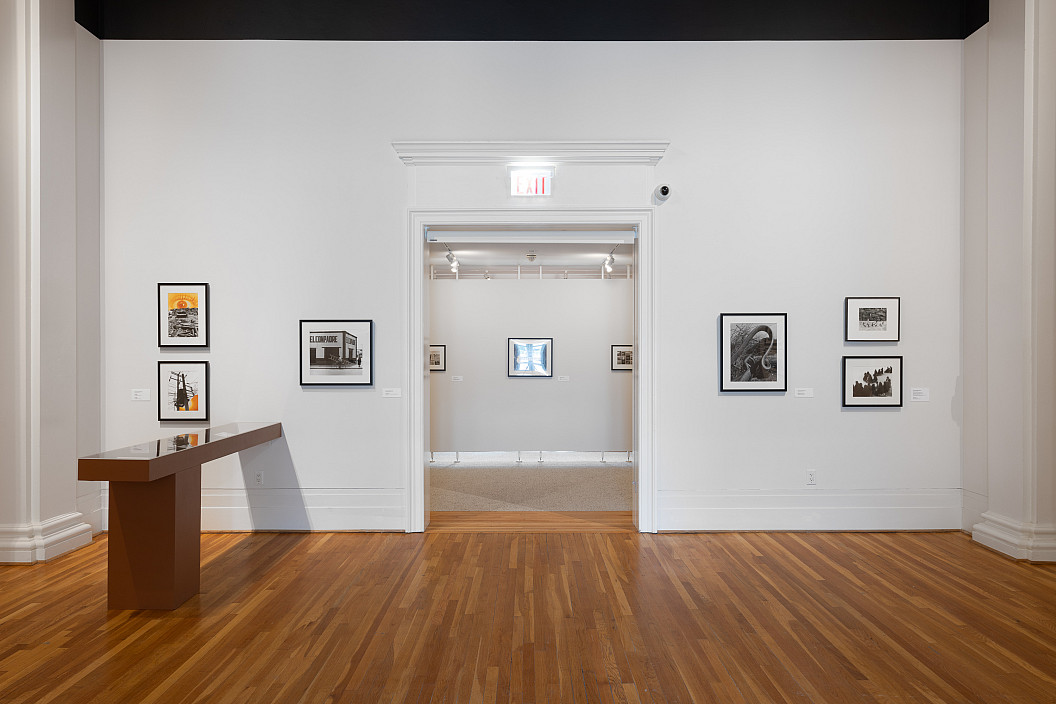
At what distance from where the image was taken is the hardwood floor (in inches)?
126

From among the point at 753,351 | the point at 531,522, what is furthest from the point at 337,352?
the point at 753,351

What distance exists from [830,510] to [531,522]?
116 inches

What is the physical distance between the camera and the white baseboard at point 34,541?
5.25 m

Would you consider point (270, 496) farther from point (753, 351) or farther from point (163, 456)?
point (753, 351)

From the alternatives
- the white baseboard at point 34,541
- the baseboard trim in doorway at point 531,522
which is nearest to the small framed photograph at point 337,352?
the baseboard trim in doorway at point 531,522

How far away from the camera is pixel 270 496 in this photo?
244 inches

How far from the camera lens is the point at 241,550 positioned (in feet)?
18.4

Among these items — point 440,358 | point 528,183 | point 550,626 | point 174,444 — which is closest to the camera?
point 550,626

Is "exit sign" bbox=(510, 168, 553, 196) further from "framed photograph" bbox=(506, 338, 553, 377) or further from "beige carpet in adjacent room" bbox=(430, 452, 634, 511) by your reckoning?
"framed photograph" bbox=(506, 338, 553, 377)

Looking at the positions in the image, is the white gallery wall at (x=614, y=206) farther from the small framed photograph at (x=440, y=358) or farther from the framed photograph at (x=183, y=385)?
the small framed photograph at (x=440, y=358)

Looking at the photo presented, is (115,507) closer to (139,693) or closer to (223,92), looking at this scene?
(139,693)

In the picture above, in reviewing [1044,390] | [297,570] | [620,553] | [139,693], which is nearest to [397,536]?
[297,570]

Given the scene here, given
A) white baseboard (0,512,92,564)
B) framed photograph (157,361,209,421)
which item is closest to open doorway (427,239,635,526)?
framed photograph (157,361,209,421)

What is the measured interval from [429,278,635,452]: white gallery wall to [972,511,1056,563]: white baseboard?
20.0ft
